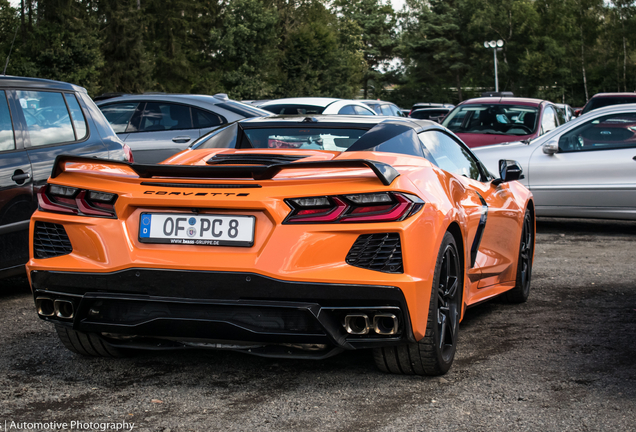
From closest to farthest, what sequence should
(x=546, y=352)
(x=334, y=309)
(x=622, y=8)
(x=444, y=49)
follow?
(x=334, y=309), (x=546, y=352), (x=622, y=8), (x=444, y=49)

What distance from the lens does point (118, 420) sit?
3.25m

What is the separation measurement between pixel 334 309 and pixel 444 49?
271ft

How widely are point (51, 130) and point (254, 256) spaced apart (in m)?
3.56

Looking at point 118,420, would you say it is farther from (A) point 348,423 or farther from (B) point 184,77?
(B) point 184,77

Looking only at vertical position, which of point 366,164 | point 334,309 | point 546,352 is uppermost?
point 366,164

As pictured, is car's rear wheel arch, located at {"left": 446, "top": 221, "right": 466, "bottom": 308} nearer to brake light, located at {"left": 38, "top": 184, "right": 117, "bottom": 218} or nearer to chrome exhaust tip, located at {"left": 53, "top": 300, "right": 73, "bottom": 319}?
brake light, located at {"left": 38, "top": 184, "right": 117, "bottom": 218}

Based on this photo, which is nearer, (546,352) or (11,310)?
(546,352)

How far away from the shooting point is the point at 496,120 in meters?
12.8

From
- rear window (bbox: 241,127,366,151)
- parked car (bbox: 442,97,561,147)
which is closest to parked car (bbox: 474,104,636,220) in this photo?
parked car (bbox: 442,97,561,147)

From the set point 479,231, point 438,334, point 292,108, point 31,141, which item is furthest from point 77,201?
point 292,108

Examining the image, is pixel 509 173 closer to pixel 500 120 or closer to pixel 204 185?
pixel 204 185

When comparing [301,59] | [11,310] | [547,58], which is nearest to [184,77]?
[301,59]

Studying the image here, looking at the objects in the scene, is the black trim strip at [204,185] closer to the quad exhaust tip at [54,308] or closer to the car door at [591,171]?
the quad exhaust tip at [54,308]

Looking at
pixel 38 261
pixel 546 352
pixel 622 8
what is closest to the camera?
pixel 38 261
